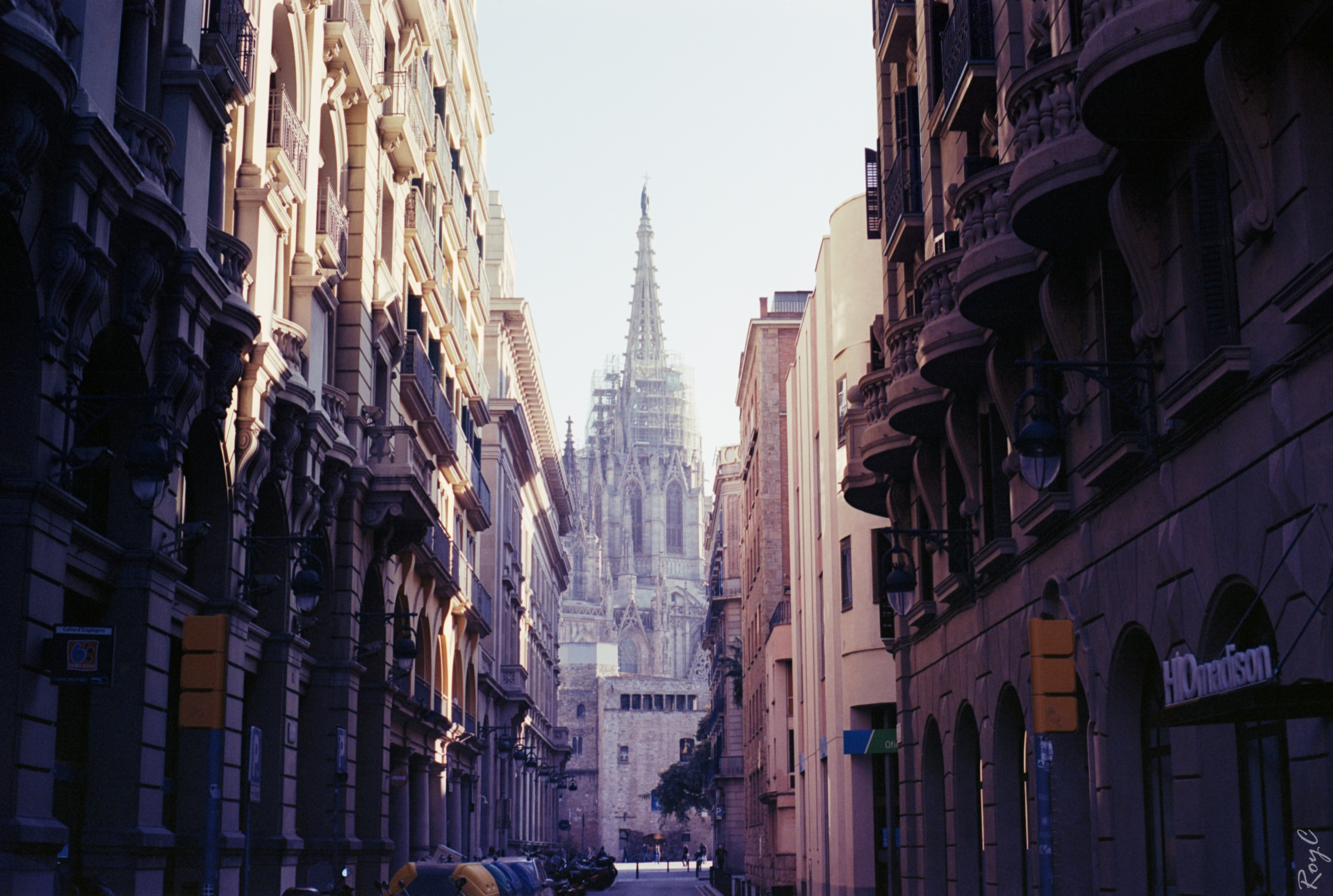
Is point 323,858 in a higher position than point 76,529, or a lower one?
lower

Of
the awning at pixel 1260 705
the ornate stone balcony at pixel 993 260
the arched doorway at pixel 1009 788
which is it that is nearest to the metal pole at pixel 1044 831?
the awning at pixel 1260 705

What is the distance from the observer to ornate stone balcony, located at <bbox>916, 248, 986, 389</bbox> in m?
21.1

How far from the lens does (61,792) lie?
739 inches

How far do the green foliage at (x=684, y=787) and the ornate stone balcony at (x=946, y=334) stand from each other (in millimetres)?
106210

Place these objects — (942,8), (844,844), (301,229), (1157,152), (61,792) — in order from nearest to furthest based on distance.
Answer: (1157,152) < (61,792) < (942,8) < (301,229) < (844,844)

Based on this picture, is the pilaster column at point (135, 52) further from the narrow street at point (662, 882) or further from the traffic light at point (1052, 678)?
the narrow street at point (662, 882)

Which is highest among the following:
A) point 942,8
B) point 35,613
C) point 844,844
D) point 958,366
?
point 942,8

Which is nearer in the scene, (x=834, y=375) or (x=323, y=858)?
(x=323, y=858)

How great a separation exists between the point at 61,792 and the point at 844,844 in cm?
2206

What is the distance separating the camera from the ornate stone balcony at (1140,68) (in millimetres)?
12609

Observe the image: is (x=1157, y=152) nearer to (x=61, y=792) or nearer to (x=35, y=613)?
(x=35, y=613)

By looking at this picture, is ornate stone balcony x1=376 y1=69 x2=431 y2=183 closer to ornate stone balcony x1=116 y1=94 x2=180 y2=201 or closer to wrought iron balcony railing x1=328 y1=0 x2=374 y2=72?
wrought iron balcony railing x1=328 y1=0 x2=374 y2=72

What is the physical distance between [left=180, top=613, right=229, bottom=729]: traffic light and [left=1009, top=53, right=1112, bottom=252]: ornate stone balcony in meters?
8.66

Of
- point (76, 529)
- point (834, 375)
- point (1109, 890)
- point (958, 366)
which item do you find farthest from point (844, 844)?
point (76, 529)
